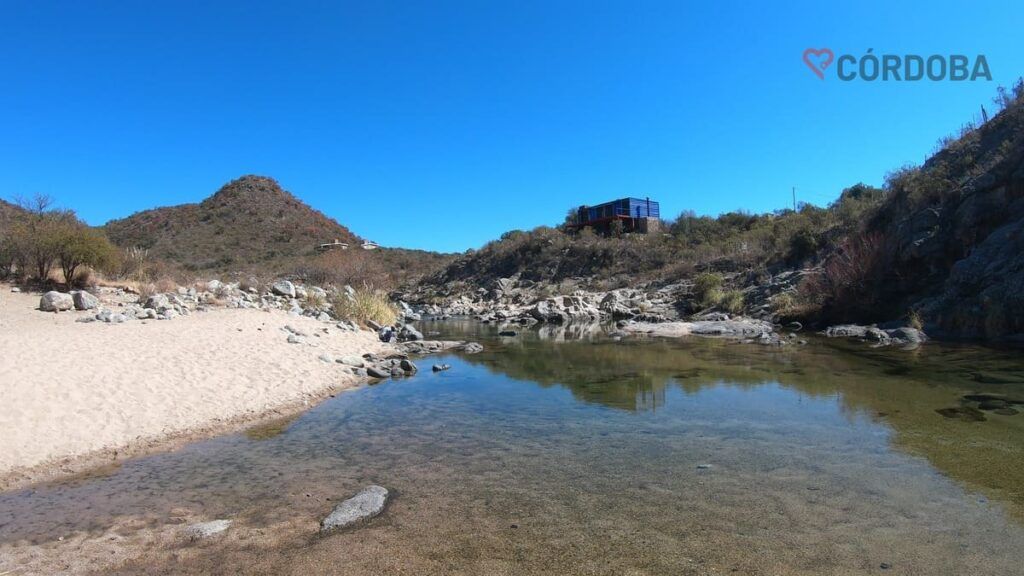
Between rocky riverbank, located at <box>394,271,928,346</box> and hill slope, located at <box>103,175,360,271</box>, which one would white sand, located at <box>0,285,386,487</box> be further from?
hill slope, located at <box>103,175,360,271</box>

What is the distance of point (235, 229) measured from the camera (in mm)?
69000

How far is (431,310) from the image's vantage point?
1578 inches

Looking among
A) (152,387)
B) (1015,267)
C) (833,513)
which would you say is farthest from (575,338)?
(833,513)

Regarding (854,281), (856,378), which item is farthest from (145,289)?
(854,281)

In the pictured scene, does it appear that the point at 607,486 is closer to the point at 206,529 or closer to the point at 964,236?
the point at 206,529

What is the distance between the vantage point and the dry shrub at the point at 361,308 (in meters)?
21.5

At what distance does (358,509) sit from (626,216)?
45.5 m

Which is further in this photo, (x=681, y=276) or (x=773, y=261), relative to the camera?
(x=681, y=276)

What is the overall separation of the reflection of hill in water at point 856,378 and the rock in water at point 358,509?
16.6ft

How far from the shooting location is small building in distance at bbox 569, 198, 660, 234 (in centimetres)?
4775

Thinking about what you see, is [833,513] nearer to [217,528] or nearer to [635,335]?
[217,528]

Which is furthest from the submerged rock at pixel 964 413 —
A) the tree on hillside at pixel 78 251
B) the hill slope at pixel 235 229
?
the hill slope at pixel 235 229

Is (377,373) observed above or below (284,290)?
below

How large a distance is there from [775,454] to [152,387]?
31.3ft
